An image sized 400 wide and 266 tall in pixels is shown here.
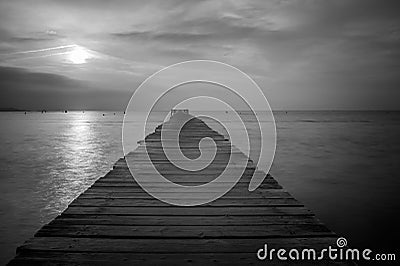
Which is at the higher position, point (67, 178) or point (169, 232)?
A: point (67, 178)

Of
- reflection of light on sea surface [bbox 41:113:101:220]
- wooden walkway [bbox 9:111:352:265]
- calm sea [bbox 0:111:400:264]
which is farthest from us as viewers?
reflection of light on sea surface [bbox 41:113:101:220]

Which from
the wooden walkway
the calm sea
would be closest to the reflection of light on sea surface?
the calm sea

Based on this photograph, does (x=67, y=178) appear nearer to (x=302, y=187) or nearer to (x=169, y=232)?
(x=302, y=187)

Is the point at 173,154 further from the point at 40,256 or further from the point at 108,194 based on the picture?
the point at 40,256

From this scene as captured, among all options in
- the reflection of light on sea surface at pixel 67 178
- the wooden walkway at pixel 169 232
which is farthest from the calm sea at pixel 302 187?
the wooden walkway at pixel 169 232

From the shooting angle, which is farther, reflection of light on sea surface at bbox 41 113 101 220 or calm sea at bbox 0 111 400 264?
reflection of light on sea surface at bbox 41 113 101 220

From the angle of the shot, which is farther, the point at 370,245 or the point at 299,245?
the point at 370,245

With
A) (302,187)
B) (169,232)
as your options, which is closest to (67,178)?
(302,187)

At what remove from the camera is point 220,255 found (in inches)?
118

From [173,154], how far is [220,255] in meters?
7.13

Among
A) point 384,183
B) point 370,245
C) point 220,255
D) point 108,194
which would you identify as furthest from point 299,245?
point 384,183

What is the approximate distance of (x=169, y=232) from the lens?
3529 millimetres

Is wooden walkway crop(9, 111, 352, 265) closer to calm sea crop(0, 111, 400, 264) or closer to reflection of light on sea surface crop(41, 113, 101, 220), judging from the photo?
calm sea crop(0, 111, 400, 264)

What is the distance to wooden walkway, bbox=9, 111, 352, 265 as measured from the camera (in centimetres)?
294
